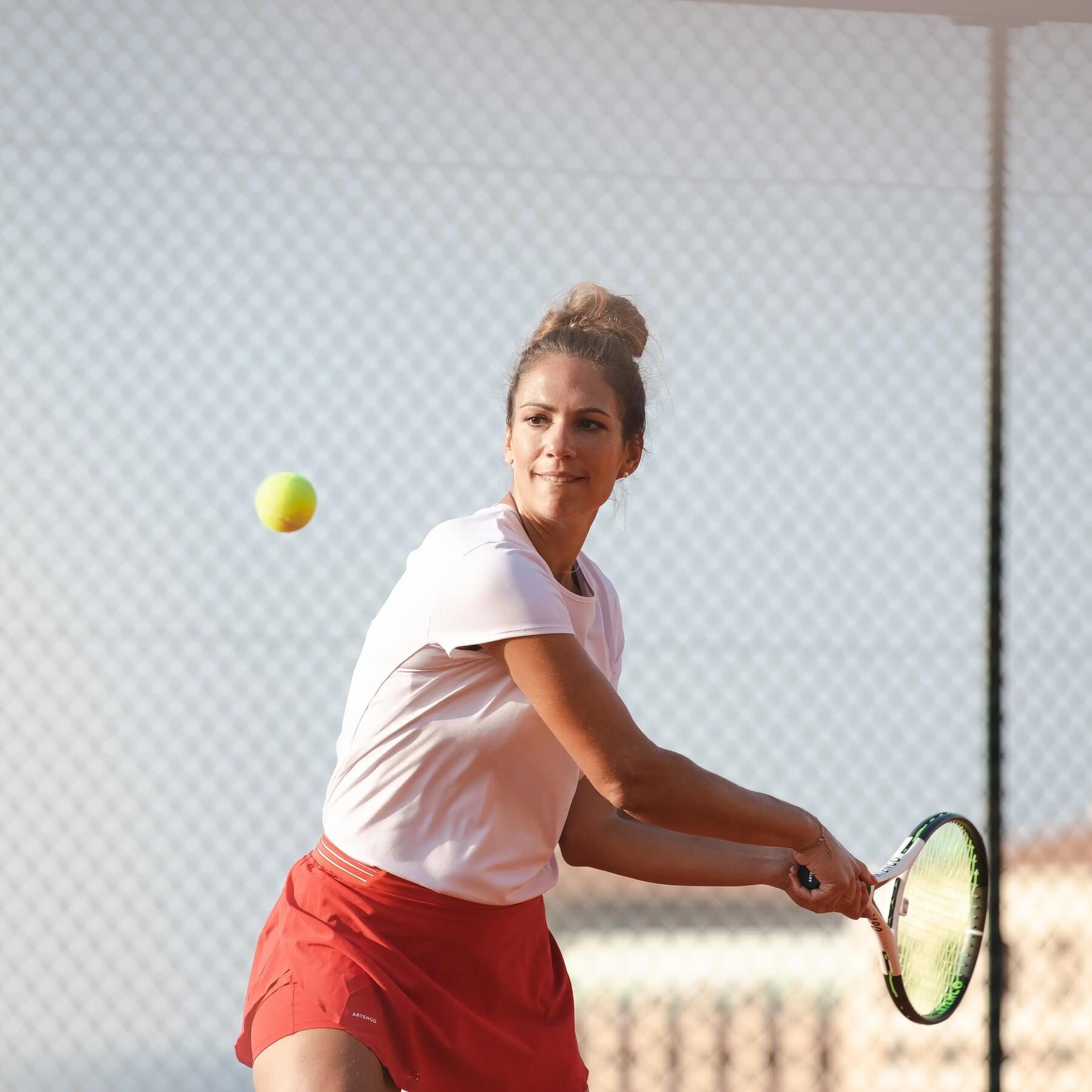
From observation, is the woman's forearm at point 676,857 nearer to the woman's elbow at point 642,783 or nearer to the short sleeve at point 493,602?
the woman's elbow at point 642,783

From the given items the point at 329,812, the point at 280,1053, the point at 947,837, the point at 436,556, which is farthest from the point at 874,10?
the point at 280,1053

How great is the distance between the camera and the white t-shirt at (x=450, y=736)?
166 centimetres

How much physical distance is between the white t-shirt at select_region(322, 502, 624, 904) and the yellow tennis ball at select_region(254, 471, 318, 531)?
4.54 feet

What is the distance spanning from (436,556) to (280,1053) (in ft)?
1.98

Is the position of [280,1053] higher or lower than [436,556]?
lower

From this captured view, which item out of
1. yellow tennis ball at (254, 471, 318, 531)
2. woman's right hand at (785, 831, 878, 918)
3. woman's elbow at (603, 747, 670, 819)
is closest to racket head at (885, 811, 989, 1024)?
woman's right hand at (785, 831, 878, 918)

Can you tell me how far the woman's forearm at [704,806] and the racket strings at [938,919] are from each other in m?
0.61

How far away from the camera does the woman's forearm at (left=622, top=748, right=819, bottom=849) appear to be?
1646 mm

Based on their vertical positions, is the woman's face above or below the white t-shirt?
above

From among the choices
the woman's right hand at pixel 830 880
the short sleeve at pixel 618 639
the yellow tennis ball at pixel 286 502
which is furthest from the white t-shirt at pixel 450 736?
the yellow tennis ball at pixel 286 502

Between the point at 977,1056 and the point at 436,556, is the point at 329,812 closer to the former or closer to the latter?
the point at 436,556

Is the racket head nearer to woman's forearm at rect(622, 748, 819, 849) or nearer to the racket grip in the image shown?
the racket grip

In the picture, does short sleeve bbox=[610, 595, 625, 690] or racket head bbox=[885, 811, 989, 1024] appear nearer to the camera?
short sleeve bbox=[610, 595, 625, 690]

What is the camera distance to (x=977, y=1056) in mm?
3096
